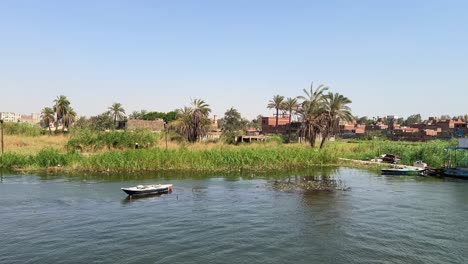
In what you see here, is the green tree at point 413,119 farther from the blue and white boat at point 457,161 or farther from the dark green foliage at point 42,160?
the dark green foliage at point 42,160

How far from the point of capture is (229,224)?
66.2 ft

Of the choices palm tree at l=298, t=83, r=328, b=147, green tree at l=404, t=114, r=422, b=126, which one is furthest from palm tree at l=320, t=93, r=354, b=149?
green tree at l=404, t=114, r=422, b=126

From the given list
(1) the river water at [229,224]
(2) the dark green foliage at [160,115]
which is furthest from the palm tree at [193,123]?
(2) the dark green foliage at [160,115]

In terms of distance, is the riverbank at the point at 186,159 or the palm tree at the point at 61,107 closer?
the riverbank at the point at 186,159

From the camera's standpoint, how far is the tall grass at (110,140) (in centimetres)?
4972

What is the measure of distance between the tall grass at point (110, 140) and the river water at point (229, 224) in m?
18.2

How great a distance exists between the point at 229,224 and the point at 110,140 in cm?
3560

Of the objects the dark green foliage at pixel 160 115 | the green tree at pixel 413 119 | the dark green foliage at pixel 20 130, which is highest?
the green tree at pixel 413 119

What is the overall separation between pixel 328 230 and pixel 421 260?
4.80 meters

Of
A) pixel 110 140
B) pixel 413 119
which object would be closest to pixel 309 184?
pixel 110 140

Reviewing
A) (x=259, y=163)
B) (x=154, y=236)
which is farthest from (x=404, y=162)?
(x=154, y=236)

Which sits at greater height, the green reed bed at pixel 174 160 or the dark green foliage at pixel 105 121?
the dark green foliage at pixel 105 121

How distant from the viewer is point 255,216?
22.0m

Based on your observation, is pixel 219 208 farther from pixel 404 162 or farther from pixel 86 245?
pixel 404 162
